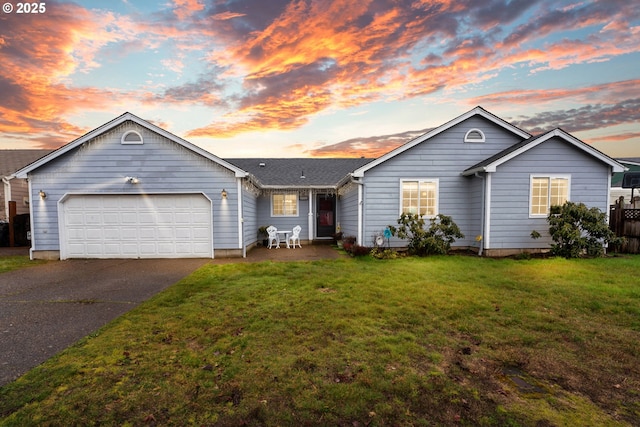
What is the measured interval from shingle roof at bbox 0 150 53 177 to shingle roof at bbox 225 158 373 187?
49.9 feet

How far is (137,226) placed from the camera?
10508mm

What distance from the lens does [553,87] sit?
12203 millimetres

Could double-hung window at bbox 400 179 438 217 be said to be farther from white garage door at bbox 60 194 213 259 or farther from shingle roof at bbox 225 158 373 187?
white garage door at bbox 60 194 213 259

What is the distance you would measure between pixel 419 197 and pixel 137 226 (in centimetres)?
1061

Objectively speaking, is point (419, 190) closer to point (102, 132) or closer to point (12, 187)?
point (102, 132)

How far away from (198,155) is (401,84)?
8.92 m

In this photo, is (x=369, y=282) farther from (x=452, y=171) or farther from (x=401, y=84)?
(x=401, y=84)

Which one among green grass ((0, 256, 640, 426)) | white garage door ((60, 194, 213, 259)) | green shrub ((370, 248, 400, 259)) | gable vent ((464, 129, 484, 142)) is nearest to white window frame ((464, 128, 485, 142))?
gable vent ((464, 129, 484, 142))

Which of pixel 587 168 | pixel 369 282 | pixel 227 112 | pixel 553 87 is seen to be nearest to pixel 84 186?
pixel 227 112

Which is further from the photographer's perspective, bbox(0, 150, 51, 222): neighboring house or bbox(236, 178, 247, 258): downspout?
bbox(0, 150, 51, 222): neighboring house

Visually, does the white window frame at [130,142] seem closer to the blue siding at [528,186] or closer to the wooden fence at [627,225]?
the blue siding at [528,186]

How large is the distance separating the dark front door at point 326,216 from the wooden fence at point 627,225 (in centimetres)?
1155

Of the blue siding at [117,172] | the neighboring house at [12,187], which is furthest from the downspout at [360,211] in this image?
the neighboring house at [12,187]

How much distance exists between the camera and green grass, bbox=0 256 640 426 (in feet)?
7.67
